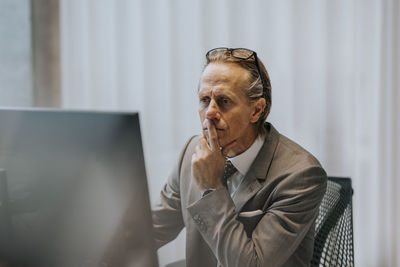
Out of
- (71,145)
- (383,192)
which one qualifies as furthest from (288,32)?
(71,145)

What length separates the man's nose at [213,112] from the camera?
3.58ft

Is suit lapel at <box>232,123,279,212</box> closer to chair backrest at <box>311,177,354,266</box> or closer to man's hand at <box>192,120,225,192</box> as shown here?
man's hand at <box>192,120,225,192</box>

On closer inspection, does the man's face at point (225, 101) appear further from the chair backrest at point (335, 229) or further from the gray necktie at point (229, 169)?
the chair backrest at point (335, 229)

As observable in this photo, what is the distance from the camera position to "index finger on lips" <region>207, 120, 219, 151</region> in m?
1.08

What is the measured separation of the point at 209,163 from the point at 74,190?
0.45 meters

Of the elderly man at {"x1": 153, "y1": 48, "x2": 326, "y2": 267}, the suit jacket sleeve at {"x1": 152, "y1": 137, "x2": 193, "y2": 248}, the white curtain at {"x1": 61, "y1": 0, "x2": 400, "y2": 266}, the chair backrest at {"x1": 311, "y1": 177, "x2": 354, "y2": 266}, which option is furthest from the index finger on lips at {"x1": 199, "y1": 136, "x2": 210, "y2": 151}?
the white curtain at {"x1": 61, "y1": 0, "x2": 400, "y2": 266}

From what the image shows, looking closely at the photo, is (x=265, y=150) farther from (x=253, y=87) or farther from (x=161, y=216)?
(x=161, y=216)

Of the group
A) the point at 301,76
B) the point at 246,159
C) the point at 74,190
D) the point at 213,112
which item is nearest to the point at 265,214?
the point at 246,159

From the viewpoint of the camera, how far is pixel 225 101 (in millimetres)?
1107

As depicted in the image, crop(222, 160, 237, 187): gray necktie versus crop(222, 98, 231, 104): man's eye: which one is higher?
crop(222, 98, 231, 104): man's eye

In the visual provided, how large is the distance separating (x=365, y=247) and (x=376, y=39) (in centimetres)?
96

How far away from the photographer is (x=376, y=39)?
187 centimetres

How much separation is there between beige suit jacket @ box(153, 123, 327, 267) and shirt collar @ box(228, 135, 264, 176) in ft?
0.08

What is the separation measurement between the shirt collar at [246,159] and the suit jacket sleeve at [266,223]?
13cm
